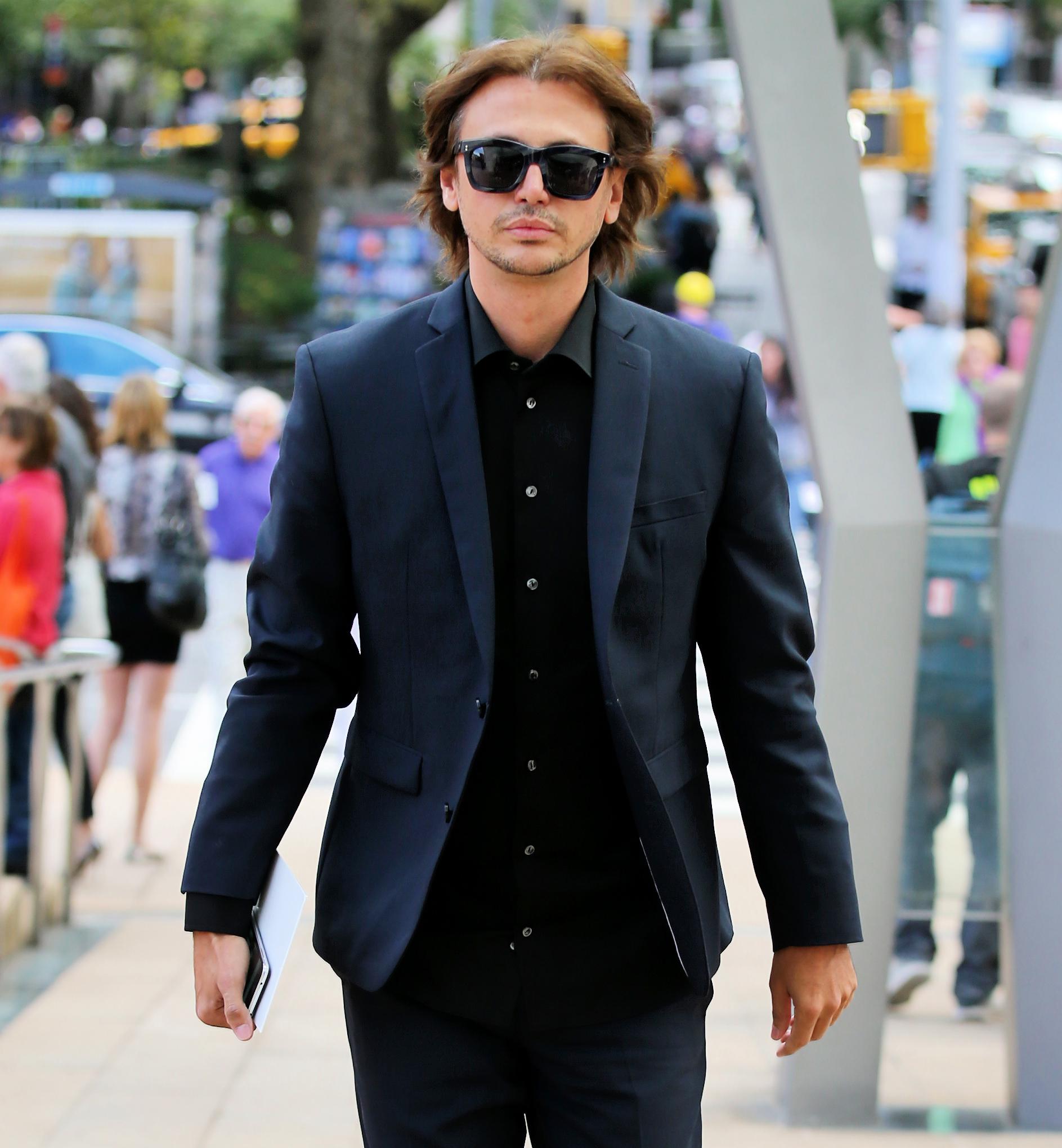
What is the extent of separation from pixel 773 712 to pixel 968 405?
8.50m

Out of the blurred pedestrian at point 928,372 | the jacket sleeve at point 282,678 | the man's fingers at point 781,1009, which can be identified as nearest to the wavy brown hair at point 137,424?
the blurred pedestrian at point 928,372

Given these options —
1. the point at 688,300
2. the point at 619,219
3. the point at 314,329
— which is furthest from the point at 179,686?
the point at 314,329

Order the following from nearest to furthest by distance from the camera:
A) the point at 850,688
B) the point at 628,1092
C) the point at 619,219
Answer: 1. the point at 628,1092
2. the point at 619,219
3. the point at 850,688

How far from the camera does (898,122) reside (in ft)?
87.1

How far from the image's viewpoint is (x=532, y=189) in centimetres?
217

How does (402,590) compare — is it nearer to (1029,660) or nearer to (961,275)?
(1029,660)

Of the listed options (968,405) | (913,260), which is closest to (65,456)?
(968,405)

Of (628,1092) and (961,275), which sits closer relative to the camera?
(628,1092)

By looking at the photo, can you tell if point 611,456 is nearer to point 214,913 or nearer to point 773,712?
point 773,712

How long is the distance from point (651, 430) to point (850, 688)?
1917 millimetres

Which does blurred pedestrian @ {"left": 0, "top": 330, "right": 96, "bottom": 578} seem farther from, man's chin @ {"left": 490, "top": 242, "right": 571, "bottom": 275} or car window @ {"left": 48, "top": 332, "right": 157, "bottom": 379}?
car window @ {"left": 48, "top": 332, "right": 157, "bottom": 379}

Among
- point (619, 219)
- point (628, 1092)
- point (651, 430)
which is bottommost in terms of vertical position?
point (628, 1092)

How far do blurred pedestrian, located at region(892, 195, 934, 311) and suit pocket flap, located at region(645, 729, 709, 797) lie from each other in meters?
16.2

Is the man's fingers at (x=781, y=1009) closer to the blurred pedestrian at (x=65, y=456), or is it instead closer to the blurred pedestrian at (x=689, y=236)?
the blurred pedestrian at (x=65, y=456)
